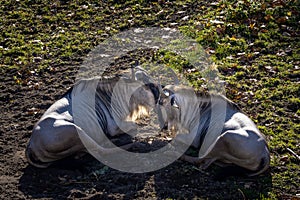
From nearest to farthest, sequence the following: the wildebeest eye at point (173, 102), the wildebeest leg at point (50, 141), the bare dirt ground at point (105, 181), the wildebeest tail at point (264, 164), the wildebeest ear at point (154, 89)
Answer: the bare dirt ground at point (105, 181) < the wildebeest tail at point (264, 164) < the wildebeest leg at point (50, 141) < the wildebeest eye at point (173, 102) < the wildebeest ear at point (154, 89)

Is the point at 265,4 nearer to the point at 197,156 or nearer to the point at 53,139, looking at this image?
the point at 197,156

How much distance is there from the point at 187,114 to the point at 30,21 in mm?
4896

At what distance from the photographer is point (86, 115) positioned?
7.06m

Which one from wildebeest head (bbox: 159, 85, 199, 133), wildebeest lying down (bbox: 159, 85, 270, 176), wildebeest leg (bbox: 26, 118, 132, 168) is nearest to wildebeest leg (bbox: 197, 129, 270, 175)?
wildebeest lying down (bbox: 159, 85, 270, 176)

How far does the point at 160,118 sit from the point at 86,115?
0.91m

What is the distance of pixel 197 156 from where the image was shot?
6.84 m

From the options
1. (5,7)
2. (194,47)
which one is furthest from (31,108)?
(5,7)

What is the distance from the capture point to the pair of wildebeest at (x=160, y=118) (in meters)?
6.27

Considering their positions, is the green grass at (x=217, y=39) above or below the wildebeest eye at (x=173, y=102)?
below

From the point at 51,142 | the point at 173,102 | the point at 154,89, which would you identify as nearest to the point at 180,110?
the point at 173,102

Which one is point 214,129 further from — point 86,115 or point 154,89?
point 86,115

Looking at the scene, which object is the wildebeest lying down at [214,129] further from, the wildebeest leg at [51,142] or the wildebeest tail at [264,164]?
the wildebeest leg at [51,142]

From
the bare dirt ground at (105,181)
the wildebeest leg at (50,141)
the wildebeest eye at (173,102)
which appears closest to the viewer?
the bare dirt ground at (105,181)

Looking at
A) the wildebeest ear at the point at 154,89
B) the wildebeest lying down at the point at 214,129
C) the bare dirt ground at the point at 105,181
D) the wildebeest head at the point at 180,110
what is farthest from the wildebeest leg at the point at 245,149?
the wildebeest ear at the point at 154,89
